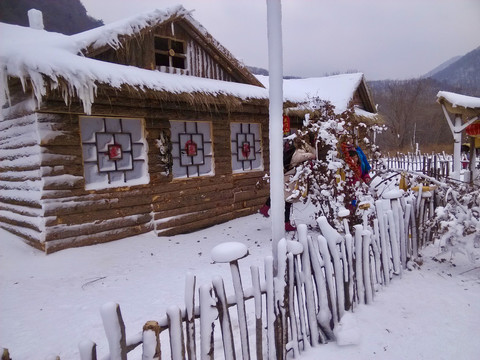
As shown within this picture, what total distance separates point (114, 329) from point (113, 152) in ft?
15.8

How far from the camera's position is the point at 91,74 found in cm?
476

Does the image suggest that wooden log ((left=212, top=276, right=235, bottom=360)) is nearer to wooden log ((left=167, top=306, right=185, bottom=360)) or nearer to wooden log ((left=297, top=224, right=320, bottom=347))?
wooden log ((left=167, top=306, right=185, bottom=360))

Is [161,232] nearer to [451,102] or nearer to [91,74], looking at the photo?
[91,74]

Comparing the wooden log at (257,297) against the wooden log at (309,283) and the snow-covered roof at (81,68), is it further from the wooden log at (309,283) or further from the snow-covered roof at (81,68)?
the snow-covered roof at (81,68)

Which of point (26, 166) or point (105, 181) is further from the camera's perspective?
point (105, 181)

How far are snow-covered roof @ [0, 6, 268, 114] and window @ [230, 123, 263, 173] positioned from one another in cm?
146

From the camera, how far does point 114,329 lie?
5.06ft

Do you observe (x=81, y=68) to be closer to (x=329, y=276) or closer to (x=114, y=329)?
(x=114, y=329)

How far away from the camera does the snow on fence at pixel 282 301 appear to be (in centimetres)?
175

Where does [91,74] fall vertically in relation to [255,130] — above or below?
above

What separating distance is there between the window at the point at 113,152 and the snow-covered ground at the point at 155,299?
123 centimetres

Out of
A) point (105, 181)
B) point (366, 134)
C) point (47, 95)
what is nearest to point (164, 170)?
point (105, 181)

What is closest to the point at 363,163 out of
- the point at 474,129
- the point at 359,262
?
the point at 359,262

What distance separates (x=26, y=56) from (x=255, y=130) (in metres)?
5.70
